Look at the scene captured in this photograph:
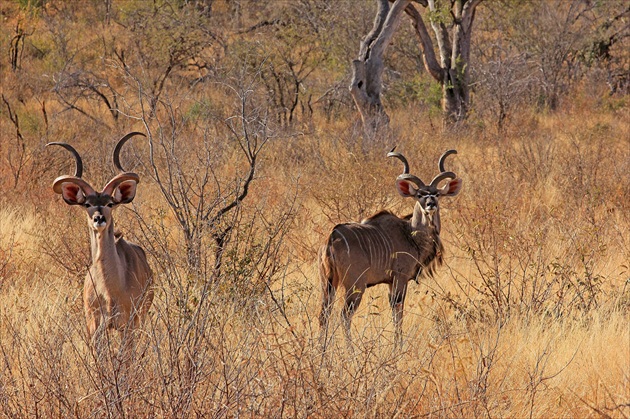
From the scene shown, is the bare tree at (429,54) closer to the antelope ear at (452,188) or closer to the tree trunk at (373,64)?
the tree trunk at (373,64)

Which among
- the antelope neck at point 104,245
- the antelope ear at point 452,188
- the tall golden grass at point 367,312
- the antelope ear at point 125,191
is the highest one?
the antelope ear at point 125,191

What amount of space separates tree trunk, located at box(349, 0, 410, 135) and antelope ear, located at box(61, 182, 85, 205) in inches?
308

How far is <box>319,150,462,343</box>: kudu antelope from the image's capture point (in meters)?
5.72

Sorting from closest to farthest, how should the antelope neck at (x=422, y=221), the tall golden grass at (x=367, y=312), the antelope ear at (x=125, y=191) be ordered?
the tall golden grass at (x=367, y=312) < the antelope ear at (x=125, y=191) < the antelope neck at (x=422, y=221)

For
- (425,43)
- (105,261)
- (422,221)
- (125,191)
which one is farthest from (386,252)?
(425,43)

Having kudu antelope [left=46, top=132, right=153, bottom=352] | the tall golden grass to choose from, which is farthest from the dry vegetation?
kudu antelope [left=46, top=132, right=153, bottom=352]

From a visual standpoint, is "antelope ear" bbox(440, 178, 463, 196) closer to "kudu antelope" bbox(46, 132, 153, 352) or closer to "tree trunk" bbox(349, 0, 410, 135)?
"kudu antelope" bbox(46, 132, 153, 352)

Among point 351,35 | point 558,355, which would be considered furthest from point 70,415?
point 351,35

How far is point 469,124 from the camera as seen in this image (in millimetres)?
13719

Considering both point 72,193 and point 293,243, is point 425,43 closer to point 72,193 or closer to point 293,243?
point 293,243

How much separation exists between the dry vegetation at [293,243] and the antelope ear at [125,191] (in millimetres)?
164

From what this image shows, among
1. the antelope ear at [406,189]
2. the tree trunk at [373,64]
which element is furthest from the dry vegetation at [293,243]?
the tree trunk at [373,64]

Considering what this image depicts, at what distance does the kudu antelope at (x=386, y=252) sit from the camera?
5.72 m

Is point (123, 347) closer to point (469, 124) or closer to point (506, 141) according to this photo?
point (506, 141)
